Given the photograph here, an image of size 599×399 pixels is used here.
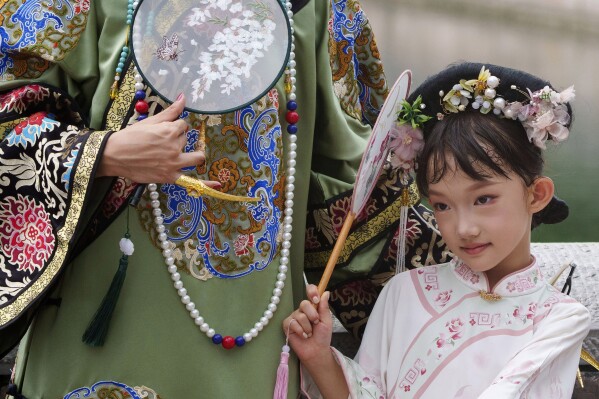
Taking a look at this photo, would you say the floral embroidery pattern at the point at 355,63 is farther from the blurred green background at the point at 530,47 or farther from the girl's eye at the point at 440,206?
the blurred green background at the point at 530,47

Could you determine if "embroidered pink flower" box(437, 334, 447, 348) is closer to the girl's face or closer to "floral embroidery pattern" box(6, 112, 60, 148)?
the girl's face

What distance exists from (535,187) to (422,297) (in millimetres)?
239

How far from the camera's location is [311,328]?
1.69 meters

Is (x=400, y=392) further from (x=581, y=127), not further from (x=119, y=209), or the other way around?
(x=581, y=127)

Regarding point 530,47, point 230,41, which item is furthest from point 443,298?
point 530,47

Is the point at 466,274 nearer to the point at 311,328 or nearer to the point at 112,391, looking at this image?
the point at 311,328

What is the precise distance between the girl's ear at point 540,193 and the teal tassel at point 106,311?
0.61 meters

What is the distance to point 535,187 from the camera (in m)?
1.73

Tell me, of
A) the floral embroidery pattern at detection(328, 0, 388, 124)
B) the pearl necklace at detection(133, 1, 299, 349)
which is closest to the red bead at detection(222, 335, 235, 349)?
the pearl necklace at detection(133, 1, 299, 349)

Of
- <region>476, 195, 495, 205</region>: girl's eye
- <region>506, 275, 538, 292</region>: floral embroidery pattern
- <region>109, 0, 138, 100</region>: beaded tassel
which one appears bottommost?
<region>506, 275, 538, 292</region>: floral embroidery pattern

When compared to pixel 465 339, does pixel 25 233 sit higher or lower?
higher

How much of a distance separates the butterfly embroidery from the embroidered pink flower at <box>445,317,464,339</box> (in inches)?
22.1

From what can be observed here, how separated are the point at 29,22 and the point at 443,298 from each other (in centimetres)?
73

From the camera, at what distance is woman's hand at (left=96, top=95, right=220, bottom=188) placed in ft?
4.94
